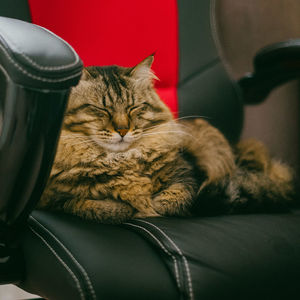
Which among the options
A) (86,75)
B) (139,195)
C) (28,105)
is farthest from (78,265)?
(86,75)

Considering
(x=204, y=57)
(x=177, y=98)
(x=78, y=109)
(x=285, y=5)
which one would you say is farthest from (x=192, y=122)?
(x=285, y=5)

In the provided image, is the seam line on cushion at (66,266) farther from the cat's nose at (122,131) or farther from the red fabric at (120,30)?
the red fabric at (120,30)

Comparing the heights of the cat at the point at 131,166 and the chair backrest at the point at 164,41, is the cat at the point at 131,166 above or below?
below

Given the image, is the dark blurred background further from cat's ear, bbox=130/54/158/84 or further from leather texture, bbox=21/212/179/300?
leather texture, bbox=21/212/179/300

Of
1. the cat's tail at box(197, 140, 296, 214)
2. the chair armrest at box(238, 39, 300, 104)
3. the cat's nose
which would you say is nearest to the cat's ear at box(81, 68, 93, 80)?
the cat's nose

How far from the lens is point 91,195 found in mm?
859

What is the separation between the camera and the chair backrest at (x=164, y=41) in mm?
1067

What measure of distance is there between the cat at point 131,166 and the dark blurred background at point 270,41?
465mm

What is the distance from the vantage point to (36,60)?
20.1 inches

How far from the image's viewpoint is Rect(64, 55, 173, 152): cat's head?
86 centimetres

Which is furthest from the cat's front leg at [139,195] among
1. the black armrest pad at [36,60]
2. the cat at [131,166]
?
the black armrest pad at [36,60]

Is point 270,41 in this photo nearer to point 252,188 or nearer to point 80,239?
point 252,188

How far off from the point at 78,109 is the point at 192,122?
0.35 metres

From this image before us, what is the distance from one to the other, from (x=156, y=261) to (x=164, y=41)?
27.7 inches
